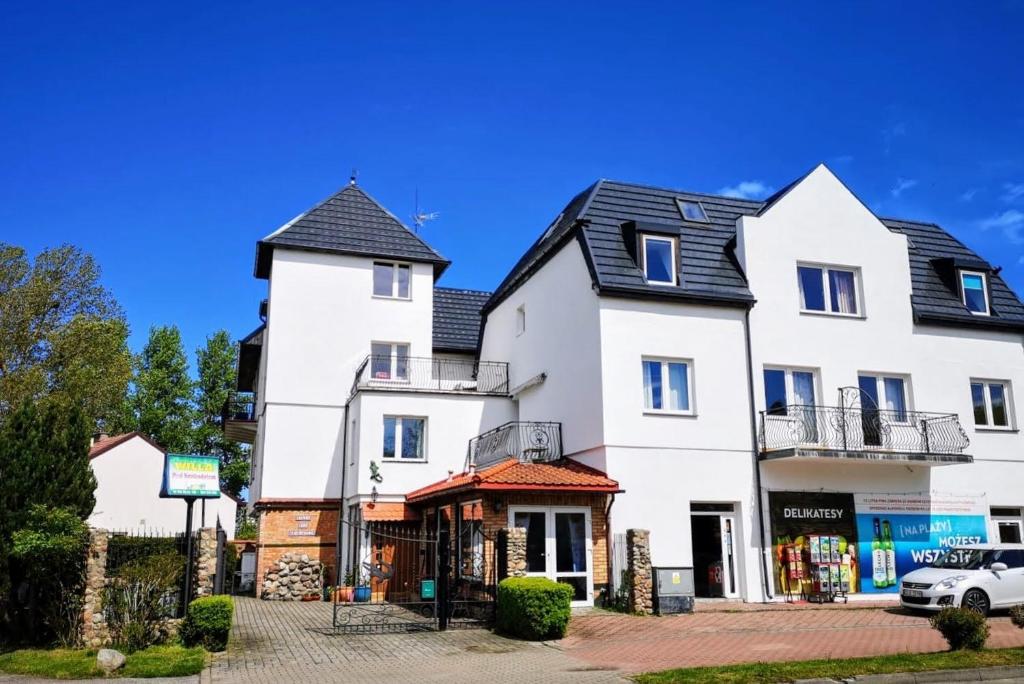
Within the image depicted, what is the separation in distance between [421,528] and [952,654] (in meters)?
13.8

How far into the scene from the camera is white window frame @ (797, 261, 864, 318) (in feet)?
69.7

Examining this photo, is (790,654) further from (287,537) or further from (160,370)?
(160,370)

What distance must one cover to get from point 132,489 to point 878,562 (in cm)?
→ 3143

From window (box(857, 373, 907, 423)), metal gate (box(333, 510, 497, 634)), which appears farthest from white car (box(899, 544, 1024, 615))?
metal gate (box(333, 510, 497, 634))

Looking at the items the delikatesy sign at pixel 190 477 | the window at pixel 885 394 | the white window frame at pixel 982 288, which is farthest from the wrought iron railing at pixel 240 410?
the white window frame at pixel 982 288

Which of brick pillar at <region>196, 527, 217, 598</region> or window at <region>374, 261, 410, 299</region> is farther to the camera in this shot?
window at <region>374, 261, 410, 299</region>

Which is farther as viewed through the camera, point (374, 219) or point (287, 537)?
point (374, 219)

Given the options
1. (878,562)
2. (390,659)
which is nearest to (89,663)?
(390,659)

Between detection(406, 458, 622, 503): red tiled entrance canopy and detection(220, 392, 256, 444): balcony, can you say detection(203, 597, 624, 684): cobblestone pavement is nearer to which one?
detection(406, 458, 622, 503): red tiled entrance canopy

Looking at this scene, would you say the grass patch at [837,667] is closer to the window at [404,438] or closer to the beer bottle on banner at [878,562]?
the beer bottle on banner at [878,562]

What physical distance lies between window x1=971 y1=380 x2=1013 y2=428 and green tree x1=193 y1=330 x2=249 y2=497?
4260cm

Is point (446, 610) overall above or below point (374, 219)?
below

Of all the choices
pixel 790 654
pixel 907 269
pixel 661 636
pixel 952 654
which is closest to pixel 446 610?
pixel 661 636

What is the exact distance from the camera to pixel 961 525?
68.9 feet
